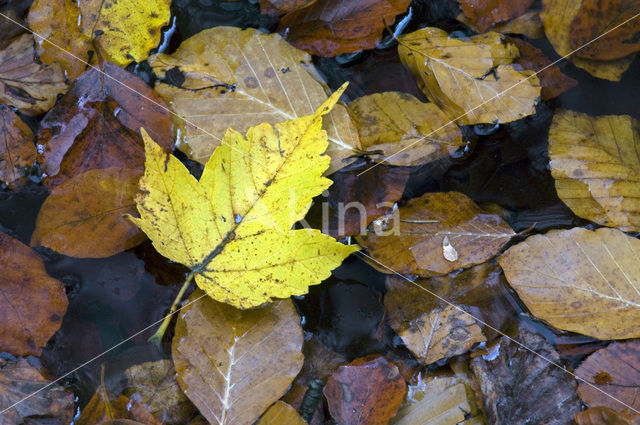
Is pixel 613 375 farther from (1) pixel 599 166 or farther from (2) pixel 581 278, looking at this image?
(1) pixel 599 166

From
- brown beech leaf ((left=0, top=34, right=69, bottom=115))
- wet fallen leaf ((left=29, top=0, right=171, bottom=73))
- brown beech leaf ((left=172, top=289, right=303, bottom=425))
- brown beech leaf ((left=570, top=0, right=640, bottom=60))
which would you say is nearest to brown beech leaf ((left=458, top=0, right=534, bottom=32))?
brown beech leaf ((left=570, top=0, right=640, bottom=60))

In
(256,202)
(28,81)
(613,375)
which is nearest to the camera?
(256,202)

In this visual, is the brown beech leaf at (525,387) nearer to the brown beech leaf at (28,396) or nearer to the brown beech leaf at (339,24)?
the brown beech leaf at (339,24)

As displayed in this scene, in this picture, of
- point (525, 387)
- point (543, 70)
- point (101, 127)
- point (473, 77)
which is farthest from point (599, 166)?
point (101, 127)

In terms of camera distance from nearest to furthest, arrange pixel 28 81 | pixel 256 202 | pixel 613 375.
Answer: pixel 256 202 < pixel 613 375 < pixel 28 81

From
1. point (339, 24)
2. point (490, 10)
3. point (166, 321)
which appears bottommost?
point (166, 321)

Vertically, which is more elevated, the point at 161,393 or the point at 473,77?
the point at 473,77
